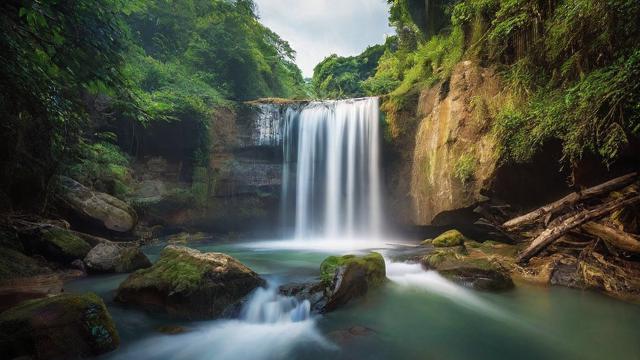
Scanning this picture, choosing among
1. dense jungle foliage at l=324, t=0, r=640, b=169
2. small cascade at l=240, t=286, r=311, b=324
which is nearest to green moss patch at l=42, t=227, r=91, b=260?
small cascade at l=240, t=286, r=311, b=324

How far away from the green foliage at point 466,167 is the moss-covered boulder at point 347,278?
407 cm

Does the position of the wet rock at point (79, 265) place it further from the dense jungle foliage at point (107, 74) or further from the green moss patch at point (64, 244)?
the dense jungle foliage at point (107, 74)

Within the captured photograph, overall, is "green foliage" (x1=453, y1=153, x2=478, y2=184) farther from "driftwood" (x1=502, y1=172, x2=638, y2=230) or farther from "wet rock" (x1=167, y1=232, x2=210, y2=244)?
"wet rock" (x1=167, y1=232, x2=210, y2=244)

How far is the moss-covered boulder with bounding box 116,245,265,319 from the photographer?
4.41 meters

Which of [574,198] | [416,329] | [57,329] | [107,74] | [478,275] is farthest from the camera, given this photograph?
[574,198]

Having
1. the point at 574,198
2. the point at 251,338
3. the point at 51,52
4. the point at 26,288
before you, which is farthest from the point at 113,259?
the point at 574,198

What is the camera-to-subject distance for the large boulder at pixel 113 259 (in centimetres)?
620

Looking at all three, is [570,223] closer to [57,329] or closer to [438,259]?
[438,259]

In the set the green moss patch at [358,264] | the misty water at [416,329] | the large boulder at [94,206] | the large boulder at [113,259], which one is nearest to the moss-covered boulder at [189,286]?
the misty water at [416,329]

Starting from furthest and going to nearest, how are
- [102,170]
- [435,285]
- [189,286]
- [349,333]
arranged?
[102,170] < [435,285] < [189,286] < [349,333]

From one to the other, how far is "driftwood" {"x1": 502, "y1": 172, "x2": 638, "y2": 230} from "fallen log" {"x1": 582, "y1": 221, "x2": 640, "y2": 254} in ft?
1.76

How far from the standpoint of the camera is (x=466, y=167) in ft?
26.8

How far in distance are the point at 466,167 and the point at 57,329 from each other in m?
8.40

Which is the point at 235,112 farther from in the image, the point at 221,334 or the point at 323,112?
the point at 221,334
